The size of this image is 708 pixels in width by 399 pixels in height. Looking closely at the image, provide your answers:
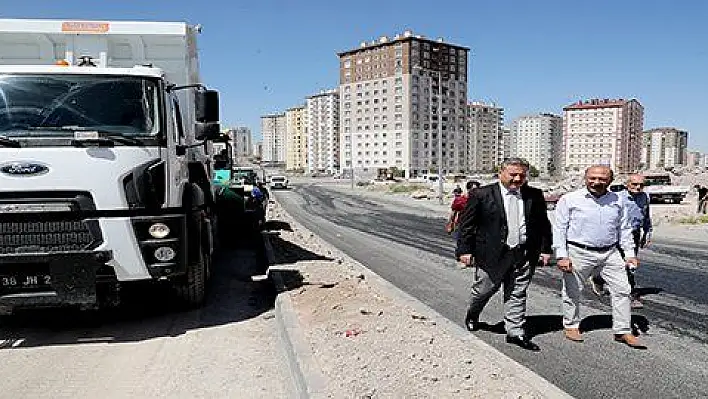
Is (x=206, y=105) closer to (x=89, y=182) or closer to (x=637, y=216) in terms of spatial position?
(x=89, y=182)

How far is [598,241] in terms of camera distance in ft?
17.6

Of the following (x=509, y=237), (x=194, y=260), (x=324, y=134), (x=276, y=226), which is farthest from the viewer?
(x=324, y=134)

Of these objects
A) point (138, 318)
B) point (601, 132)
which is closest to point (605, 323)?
point (138, 318)

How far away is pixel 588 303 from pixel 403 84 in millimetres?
107310

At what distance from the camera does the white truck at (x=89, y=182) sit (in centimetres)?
535

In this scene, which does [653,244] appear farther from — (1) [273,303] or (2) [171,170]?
(2) [171,170]

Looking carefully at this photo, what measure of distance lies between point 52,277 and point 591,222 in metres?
5.13

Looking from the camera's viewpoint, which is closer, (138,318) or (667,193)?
(138,318)

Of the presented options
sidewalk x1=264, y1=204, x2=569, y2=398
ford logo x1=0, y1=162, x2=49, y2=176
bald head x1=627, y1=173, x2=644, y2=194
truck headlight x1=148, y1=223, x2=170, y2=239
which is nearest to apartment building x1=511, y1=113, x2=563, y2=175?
bald head x1=627, y1=173, x2=644, y2=194

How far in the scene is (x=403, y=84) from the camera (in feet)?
367

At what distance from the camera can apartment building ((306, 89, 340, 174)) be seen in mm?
135250

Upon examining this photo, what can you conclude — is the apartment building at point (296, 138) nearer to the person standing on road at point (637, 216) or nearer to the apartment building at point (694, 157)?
the apartment building at point (694, 157)

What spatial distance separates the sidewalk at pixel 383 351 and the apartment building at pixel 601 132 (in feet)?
326

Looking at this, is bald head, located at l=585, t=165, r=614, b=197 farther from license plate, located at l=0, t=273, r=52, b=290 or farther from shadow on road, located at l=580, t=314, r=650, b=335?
license plate, located at l=0, t=273, r=52, b=290
